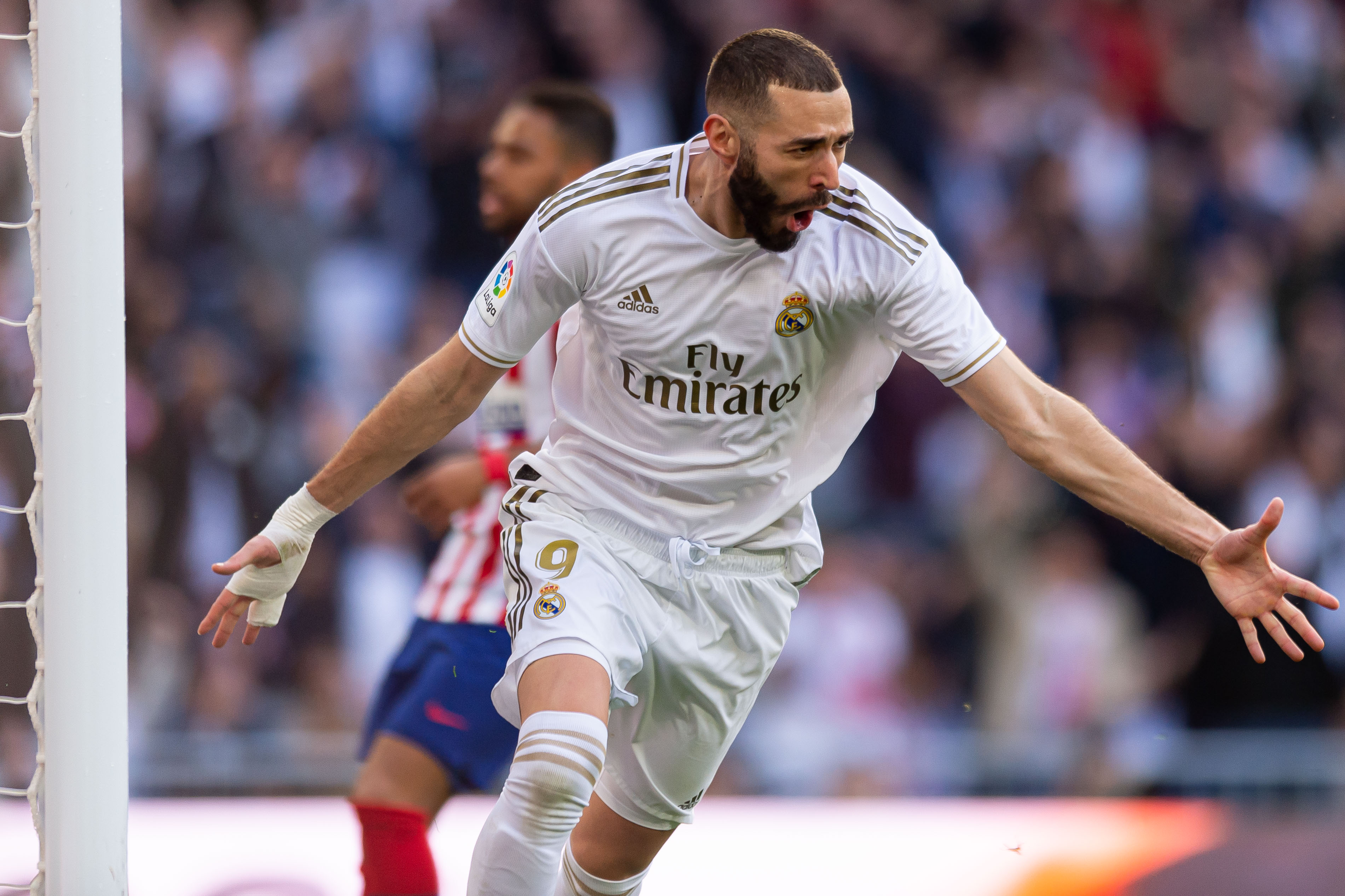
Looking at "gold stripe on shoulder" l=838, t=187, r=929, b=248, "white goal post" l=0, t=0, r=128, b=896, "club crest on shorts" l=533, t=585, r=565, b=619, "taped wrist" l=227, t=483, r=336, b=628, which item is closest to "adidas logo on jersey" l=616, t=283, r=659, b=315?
"gold stripe on shoulder" l=838, t=187, r=929, b=248

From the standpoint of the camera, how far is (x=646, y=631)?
10.5 feet

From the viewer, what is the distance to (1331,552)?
720 cm

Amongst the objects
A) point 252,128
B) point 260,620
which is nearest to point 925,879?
point 260,620

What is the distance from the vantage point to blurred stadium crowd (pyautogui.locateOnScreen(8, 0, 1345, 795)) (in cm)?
707

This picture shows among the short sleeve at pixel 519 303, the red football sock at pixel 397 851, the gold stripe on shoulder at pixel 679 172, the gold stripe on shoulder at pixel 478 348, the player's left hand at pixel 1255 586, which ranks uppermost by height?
the gold stripe on shoulder at pixel 679 172

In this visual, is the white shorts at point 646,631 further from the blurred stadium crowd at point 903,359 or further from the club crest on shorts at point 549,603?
the blurred stadium crowd at point 903,359

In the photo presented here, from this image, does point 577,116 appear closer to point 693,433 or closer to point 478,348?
point 478,348

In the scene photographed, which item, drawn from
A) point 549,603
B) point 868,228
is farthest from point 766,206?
point 549,603

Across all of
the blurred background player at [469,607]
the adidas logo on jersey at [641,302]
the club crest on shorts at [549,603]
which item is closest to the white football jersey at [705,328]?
the adidas logo on jersey at [641,302]

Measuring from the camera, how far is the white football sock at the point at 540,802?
2838mm

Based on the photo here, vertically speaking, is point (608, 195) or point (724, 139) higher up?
point (724, 139)

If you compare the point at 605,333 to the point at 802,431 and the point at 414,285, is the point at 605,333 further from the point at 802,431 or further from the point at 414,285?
the point at 414,285

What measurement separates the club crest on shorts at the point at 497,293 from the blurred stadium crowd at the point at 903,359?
3613 millimetres

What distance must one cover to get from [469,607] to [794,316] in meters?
1.42
